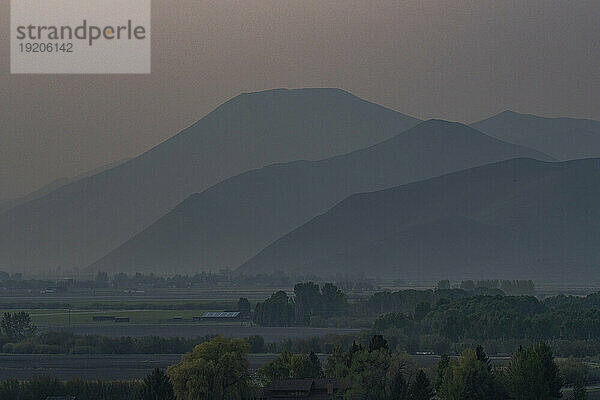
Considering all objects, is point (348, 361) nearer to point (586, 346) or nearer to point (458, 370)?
point (458, 370)

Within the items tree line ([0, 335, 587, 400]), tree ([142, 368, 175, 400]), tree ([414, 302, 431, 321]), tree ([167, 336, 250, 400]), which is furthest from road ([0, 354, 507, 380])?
tree ([414, 302, 431, 321])

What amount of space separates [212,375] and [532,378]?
2324cm

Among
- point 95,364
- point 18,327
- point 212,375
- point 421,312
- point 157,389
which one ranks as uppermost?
point 18,327

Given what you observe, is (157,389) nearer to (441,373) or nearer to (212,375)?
(212,375)

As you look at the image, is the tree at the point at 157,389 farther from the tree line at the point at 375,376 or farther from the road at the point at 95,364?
the road at the point at 95,364

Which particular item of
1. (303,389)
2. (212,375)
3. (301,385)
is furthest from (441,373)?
(212,375)

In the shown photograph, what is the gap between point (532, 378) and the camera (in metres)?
94.9

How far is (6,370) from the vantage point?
13962 centimetres

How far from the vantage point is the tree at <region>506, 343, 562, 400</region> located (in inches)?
3730

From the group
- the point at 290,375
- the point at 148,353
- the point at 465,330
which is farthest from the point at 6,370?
the point at 465,330

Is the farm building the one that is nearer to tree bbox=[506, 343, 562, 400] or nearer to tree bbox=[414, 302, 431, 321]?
tree bbox=[506, 343, 562, 400]

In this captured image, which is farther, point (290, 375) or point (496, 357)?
point (496, 357)

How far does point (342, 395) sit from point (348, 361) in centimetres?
368

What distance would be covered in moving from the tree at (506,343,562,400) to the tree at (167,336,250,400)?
64.0 feet
